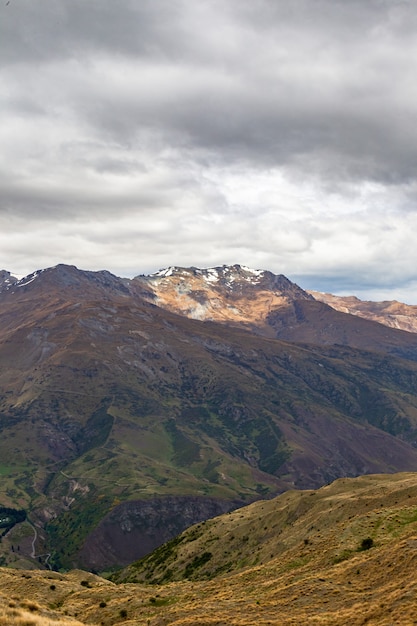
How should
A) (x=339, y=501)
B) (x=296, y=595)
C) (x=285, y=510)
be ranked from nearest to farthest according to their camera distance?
(x=296, y=595), (x=339, y=501), (x=285, y=510)

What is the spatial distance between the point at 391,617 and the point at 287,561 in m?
44.9

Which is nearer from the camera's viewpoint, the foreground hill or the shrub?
the foreground hill

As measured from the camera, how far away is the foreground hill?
65.2m

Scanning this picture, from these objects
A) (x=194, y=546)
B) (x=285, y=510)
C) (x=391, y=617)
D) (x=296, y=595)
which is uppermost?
(x=391, y=617)

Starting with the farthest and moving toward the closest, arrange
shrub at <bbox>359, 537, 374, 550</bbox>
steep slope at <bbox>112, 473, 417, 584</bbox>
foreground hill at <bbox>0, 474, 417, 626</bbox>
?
steep slope at <bbox>112, 473, 417, 584</bbox> < shrub at <bbox>359, 537, 374, 550</bbox> < foreground hill at <bbox>0, 474, 417, 626</bbox>

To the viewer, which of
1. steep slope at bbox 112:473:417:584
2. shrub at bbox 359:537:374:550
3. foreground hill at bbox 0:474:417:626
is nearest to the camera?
foreground hill at bbox 0:474:417:626

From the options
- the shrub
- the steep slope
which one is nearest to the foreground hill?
the shrub

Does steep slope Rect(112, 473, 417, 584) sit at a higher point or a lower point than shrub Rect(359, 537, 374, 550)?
lower

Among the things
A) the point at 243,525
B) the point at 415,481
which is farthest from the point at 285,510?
the point at 415,481

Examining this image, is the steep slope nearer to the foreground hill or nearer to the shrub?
the shrub

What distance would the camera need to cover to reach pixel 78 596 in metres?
95.4

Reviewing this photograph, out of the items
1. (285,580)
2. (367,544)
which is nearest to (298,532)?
(367,544)

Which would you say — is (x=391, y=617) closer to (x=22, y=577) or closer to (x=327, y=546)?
(x=327, y=546)

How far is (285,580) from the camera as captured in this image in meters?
85.2
